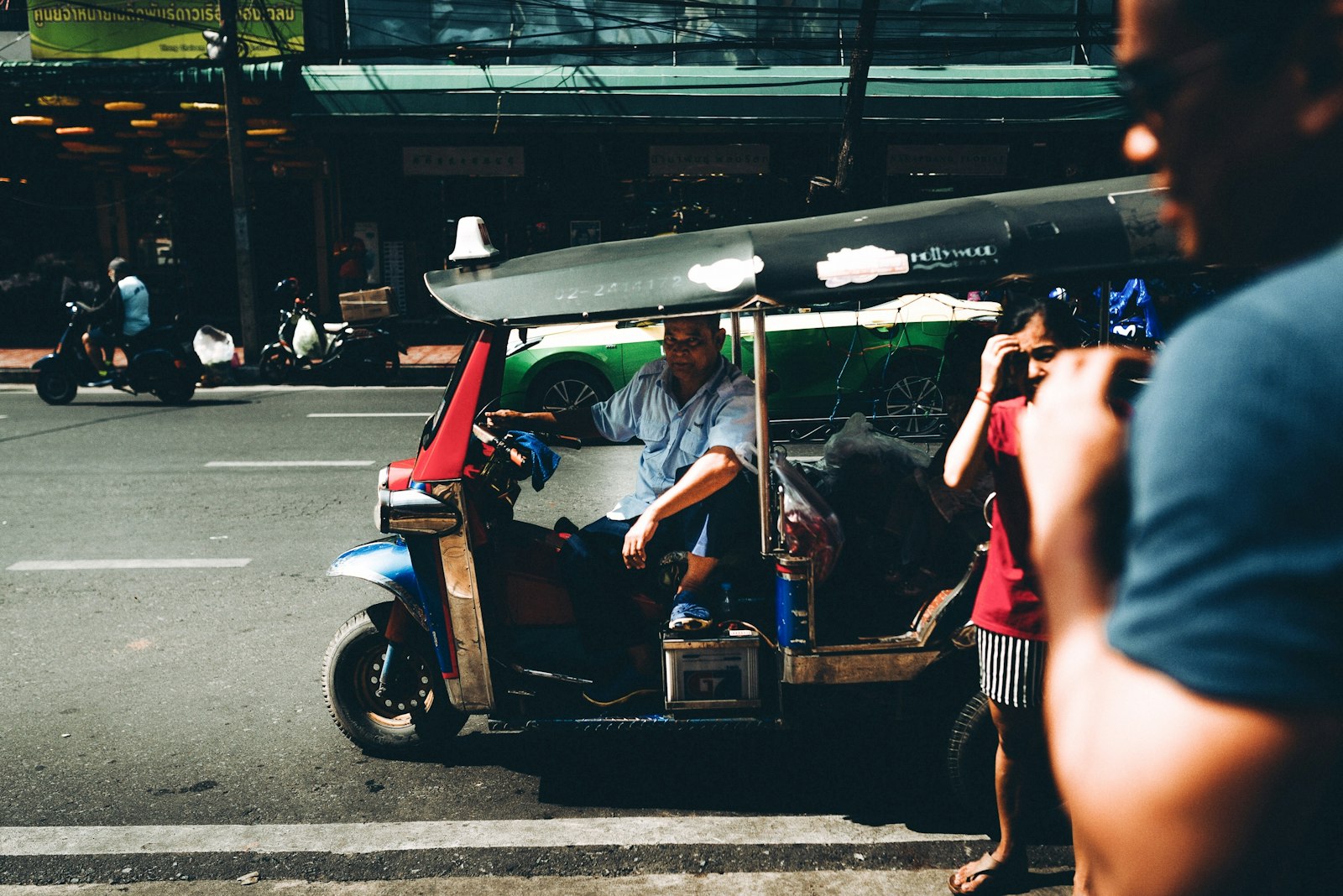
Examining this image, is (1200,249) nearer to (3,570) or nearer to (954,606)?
(954,606)

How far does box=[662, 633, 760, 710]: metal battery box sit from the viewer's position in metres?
3.73

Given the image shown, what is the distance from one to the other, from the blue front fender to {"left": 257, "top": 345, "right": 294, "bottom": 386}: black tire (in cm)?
1153

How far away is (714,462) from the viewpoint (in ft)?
12.3

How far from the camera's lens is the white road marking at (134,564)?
6.65m

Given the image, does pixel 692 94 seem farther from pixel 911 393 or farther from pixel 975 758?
pixel 975 758

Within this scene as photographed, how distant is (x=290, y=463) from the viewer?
955 cm

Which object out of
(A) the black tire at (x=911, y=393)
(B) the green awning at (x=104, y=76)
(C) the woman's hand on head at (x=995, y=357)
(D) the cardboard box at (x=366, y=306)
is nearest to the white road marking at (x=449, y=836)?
(C) the woman's hand on head at (x=995, y=357)

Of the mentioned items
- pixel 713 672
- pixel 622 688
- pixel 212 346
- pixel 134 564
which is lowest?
pixel 134 564

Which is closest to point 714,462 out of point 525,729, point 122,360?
point 525,729

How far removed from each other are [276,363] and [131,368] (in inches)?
91.1

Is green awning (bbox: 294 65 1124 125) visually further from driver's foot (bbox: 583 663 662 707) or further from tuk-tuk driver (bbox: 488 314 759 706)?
driver's foot (bbox: 583 663 662 707)

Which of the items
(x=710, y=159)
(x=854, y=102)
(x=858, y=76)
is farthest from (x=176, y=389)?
(x=710, y=159)

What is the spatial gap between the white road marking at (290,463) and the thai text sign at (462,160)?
398 inches

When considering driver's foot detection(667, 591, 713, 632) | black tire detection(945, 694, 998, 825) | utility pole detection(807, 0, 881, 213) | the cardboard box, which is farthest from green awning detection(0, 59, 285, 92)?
black tire detection(945, 694, 998, 825)
